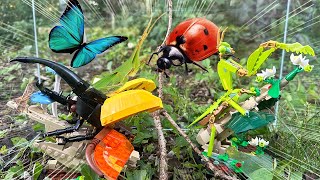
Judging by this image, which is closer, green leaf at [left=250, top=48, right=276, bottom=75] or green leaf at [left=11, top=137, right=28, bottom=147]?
green leaf at [left=250, top=48, right=276, bottom=75]

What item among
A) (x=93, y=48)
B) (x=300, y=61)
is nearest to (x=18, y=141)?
(x=93, y=48)

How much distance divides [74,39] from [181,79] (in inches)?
42.2

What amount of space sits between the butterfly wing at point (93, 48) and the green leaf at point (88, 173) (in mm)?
277

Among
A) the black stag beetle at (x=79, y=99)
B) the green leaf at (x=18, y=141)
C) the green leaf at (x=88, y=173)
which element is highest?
the black stag beetle at (x=79, y=99)

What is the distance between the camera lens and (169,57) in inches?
47.6

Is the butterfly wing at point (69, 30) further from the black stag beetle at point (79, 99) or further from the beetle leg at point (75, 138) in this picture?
the beetle leg at point (75, 138)

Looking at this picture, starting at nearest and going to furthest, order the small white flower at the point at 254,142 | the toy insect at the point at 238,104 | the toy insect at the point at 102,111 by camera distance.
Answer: the toy insect at the point at 102,111
the toy insect at the point at 238,104
the small white flower at the point at 254,142

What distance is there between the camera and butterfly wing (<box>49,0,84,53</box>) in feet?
3.50

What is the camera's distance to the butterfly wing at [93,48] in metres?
1.10

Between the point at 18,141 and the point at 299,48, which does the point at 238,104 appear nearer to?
the point at 299,48

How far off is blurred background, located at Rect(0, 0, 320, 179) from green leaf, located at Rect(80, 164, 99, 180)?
0.08 m

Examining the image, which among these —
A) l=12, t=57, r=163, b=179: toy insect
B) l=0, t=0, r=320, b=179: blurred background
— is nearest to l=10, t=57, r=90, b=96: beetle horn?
l=12, t=57, r=163, b=179: toy insect

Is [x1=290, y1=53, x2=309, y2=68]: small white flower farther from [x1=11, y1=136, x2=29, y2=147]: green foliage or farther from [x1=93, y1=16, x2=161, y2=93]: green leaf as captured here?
[x1=11, y1=136, x2=29, y2=147]: green foliage

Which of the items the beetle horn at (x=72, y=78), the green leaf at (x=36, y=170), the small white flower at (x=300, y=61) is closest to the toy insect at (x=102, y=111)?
the beetle horn at (x=72, y=78)
